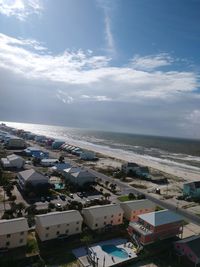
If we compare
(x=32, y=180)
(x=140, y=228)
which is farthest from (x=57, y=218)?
(x=32, y=180)

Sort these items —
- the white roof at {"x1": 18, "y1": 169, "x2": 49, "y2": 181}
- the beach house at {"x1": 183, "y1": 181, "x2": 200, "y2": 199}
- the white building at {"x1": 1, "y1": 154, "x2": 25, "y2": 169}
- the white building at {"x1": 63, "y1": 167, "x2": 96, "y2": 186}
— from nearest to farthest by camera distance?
the white roof at {"x1": 18, "y1": 169, "x2": 49, "y2": 181}, the white building at {"x1": 63, "y1": 167, "x2": 96, "y2": 186}, the beach house at {"x1": 183, "y1": 181, "x2": 200, "y2": 199}, the white building at {"x1": 1, "y1": 154, "x2": 25, "y2": 169}

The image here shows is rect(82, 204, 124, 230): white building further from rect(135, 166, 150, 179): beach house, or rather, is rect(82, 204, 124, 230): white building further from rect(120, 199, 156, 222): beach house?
rect(135, 166, 150, 179): beach house

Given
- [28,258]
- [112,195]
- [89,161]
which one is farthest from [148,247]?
[89,161]

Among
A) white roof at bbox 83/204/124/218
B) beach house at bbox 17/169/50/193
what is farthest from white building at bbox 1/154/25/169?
white roof at bbox 83/204/124/218

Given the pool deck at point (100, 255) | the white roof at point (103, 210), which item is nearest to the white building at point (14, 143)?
the white roof at point (103, 210)

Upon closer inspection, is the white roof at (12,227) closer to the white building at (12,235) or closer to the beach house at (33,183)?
the white building at (12,235)

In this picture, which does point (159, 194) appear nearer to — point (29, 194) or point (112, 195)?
point (112, 195)
